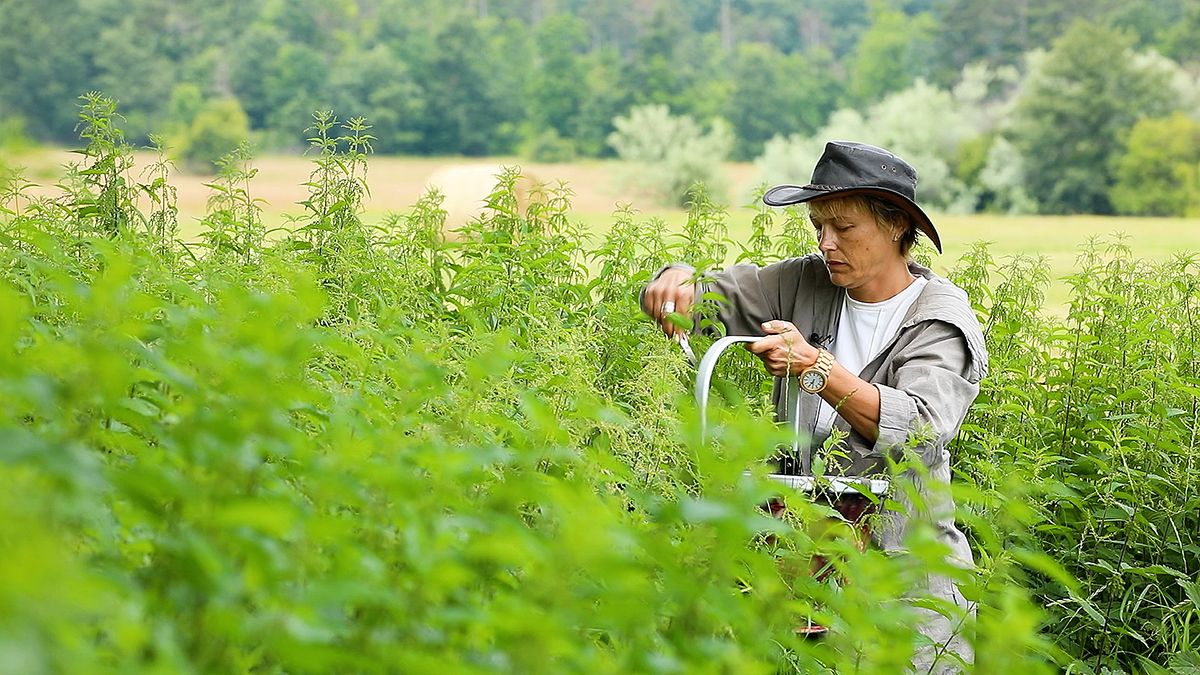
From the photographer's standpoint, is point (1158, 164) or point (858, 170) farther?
point (1158, 164)

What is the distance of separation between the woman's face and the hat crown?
0.06m

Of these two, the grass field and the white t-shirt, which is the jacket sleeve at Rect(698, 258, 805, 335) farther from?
the grass field

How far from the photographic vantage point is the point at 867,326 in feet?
10.1

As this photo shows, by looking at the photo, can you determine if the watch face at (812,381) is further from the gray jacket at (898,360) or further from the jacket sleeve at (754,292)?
the jacket sleeve at (754,292)

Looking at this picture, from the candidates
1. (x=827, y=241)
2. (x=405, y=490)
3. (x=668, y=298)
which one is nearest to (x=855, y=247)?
(x=827, y=241)

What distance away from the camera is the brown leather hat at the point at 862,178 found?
300cm

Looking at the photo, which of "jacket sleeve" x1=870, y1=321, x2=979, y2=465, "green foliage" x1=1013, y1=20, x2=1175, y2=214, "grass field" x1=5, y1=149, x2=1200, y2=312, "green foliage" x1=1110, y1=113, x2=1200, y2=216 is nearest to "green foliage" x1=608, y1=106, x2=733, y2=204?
"grass field" x1=5, y1=149, x2=1200, y2=312

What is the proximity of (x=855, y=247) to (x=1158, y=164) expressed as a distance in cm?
2877

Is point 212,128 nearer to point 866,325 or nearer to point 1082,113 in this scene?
point 1082,113

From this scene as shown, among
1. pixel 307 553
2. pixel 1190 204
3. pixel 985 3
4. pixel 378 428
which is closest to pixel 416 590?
pixel 307 553

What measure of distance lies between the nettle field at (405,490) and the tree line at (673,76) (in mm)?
26228

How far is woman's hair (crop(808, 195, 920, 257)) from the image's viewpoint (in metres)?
3.05

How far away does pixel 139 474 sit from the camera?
1120 millimetres

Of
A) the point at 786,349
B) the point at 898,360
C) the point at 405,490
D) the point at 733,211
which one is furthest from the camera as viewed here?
the point at 733,211
